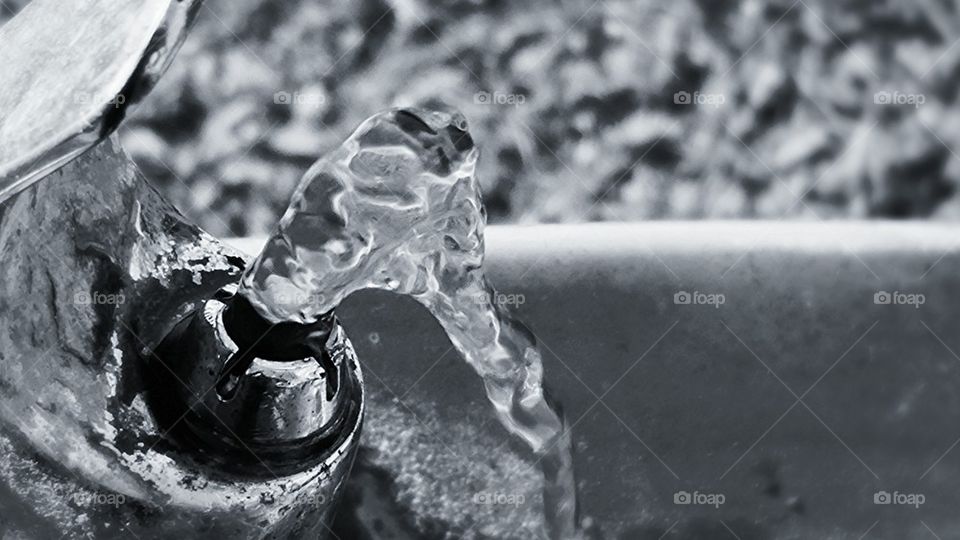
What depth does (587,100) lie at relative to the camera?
0.57 m

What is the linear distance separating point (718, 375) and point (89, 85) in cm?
37

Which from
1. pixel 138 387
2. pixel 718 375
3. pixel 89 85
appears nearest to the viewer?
pixel 89 85

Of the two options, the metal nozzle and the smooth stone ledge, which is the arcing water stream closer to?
the metal nozzle

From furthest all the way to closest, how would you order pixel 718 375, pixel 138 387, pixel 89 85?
1. pixel 718 375
2. pixel 138 387
3. pixel 89 85

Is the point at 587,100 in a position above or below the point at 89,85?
below

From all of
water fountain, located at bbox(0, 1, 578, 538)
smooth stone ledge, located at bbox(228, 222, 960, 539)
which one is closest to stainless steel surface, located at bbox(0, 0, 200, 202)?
water fountain, located at bbox(0, 1, 578, 538)

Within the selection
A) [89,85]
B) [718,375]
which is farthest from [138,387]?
[718,375]

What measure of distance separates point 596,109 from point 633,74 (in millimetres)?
20

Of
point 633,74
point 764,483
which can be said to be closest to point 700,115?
point 633,74

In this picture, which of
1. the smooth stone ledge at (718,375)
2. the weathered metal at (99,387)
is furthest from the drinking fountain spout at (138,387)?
the smooth stone ledge at (718,375)

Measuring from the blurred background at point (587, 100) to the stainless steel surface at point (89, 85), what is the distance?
0.35 metres

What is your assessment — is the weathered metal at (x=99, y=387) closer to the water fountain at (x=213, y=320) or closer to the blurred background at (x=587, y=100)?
the water fountain at (x=213, y=320)

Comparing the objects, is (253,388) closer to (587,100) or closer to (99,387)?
(99,387)

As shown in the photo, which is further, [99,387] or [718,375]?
[718,375]
